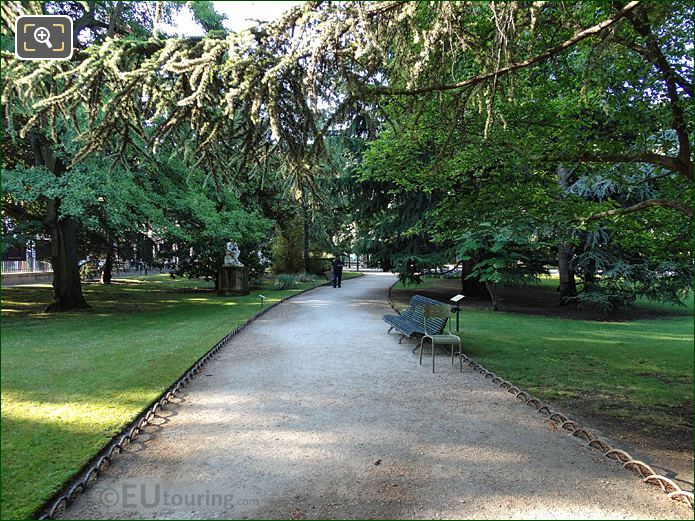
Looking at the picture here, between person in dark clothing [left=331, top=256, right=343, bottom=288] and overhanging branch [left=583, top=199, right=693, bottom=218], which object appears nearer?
overhanging branch [left=583, top=199, right=693, bottom=218]

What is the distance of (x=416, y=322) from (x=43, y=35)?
810cm

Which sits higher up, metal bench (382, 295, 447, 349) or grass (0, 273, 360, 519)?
metal bench (382, 295, 447, 349)

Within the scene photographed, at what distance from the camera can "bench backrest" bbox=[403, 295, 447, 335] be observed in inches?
317

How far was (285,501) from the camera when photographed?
3246 millimetres

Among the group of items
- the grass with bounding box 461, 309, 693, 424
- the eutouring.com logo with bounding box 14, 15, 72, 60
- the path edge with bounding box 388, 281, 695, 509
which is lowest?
the grass with bounding box 461, 309, 693, 424

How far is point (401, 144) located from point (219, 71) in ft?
13.2

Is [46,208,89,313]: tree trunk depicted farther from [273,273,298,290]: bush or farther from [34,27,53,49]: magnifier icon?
[34,27,53,49]: magnifier icon

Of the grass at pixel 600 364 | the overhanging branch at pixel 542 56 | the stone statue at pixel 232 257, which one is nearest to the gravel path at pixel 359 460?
the grass at pixel 600 364

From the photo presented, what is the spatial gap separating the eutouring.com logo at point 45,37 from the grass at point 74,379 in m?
1.52

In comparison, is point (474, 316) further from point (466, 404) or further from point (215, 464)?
point (215, 464)

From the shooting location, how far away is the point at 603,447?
13.5 ft

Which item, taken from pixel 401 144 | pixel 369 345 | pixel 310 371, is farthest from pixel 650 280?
pixel 310 371

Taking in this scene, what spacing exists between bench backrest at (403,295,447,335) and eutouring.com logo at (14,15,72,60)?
6.75m

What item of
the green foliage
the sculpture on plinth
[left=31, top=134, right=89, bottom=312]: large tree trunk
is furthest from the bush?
[left=31, top=134, right=89, bottom=312]: large tree trunk
